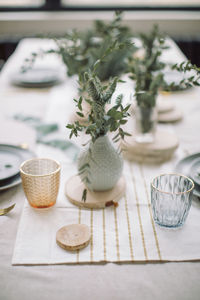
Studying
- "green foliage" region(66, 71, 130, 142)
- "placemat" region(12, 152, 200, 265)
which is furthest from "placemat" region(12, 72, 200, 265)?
"green foliage" region(66, 71, 130, 142)

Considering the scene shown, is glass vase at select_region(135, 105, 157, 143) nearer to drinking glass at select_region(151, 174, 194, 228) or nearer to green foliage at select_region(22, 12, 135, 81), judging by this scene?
green foliage at select_region(22, 12, 135, 81)

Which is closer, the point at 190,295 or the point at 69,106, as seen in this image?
the point at 190,295

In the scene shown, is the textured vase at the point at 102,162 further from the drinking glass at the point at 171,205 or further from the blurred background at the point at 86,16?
the blurred background at the point at 86,16

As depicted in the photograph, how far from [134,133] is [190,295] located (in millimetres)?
718

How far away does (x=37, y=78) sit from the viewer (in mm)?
1880

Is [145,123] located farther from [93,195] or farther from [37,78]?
[37,78]

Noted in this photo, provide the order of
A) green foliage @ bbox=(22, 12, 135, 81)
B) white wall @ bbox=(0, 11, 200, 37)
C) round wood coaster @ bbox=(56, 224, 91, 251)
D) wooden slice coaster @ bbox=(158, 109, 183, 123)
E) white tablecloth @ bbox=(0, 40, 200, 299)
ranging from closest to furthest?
white tablecloth @ bbox=(0, 40, 200, 299) → round wood coaster @ bbox=(56, 224, 91, 251) → green foliage @ bbox=(22, 12, 135, 81) → wooden slice coaster @ bbox=(158, 109, 183, 123) → white wall @ bbox=(0, 11, 200, 37)

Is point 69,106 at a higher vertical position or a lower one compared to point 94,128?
lower

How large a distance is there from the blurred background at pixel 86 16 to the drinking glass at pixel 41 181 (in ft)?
8.02

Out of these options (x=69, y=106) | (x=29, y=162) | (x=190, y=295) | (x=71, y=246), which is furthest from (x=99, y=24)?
(x=190, y=295)

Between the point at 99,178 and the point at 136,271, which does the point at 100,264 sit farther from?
the point at 99,178

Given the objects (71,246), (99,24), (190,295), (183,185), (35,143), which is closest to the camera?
(190,295)

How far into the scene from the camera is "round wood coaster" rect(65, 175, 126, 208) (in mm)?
926

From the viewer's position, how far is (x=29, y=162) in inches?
36.9
